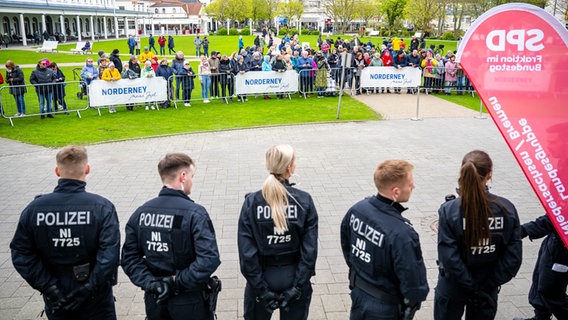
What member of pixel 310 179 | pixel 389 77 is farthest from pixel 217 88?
pixel 310 179

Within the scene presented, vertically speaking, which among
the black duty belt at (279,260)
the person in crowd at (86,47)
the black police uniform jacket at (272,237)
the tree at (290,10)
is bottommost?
the black duty belt at (279,260)

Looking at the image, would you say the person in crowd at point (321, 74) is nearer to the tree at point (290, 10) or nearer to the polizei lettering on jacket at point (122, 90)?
the polizei lettering on jacket at point (122, 90)

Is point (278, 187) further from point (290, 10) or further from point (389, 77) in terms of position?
point (290, 10)

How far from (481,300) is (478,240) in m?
0.58

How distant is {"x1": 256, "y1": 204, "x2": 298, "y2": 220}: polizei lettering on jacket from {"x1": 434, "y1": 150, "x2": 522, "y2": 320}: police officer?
129 cm

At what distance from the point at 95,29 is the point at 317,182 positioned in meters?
88.0

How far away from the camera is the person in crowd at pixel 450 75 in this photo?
820 inches

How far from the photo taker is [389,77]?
20.5 m

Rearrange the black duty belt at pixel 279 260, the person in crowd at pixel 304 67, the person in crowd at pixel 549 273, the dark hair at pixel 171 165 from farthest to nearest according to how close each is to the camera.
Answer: the person in crowd at pixel 304 67
the person in crowd at pixel 549 273
the black duty belt at pixel 279 260
the dark hair at pixel 171 165

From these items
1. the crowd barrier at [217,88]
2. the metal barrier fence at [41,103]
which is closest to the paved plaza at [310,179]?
the crowd barrier at [217,88]

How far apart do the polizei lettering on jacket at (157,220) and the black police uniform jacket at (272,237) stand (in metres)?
0.60

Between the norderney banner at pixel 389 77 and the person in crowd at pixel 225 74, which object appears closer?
the person in crowd at pixel 225 74

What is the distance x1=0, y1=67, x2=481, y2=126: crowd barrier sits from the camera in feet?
53.2

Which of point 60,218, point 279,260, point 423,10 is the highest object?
point 423,10
